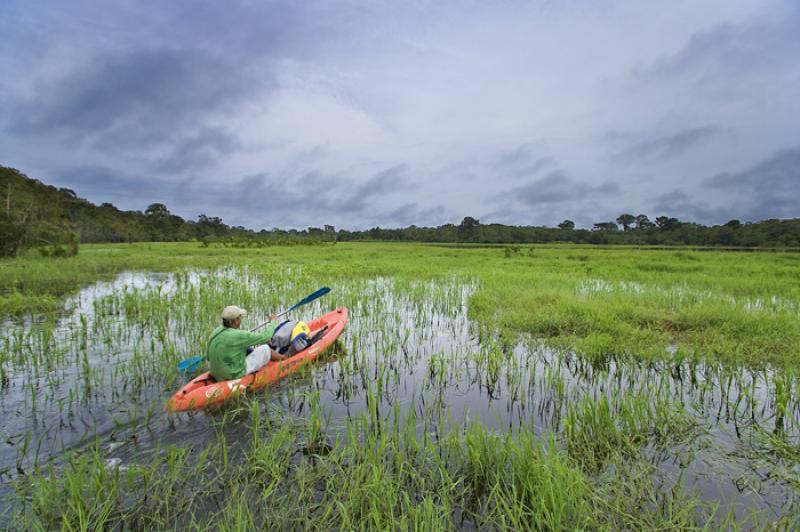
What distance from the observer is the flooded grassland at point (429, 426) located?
9.62 feet

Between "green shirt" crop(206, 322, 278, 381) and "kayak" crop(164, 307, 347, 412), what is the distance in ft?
0.52

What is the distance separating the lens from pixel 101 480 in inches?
124

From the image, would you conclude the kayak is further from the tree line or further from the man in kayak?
the tree line

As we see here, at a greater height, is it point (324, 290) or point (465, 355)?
point (324, 290)

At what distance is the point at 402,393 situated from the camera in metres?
5.29

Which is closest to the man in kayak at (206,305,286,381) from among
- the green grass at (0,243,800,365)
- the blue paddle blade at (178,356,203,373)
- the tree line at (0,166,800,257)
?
→ the blue paddle blade at (178,356,203,373)

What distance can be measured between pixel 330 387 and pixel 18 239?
26.6 m

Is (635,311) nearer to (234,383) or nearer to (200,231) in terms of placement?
(234,383)

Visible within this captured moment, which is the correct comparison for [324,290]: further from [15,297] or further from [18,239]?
[18,239]

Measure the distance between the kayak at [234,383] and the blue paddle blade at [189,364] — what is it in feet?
1.97

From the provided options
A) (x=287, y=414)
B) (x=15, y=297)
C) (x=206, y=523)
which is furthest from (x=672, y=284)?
(x=15, y=297)

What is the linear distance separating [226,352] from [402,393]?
101 inches

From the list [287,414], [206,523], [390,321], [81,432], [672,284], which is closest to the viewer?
[206,523]

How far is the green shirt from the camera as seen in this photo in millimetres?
5109
